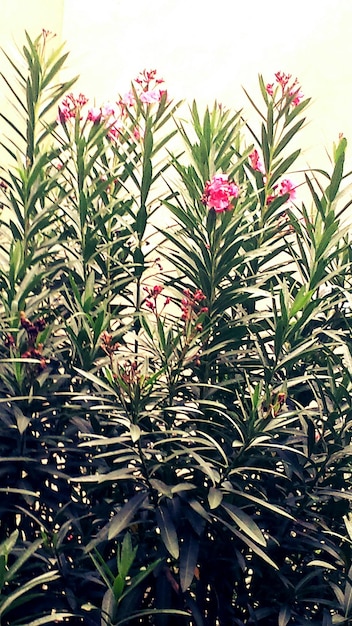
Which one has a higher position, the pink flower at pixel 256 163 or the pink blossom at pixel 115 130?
the pink blossom at pixel 115 130


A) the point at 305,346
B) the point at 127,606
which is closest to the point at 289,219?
the point at 305,346

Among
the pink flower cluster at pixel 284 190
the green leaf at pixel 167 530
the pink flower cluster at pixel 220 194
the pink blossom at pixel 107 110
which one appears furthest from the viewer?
the pink blossom at pixel 107 110

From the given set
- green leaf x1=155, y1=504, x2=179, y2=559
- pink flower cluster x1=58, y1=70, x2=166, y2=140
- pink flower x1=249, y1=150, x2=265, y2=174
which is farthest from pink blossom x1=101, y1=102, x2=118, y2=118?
green leaf x1=155, y1=504, x2=179, y2=559

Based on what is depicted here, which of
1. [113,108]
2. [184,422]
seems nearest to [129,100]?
[113,108]

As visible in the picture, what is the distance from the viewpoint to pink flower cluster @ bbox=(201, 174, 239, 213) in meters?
1.89

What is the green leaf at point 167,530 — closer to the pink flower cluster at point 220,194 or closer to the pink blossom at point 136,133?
the pink flower cluster at point 220,194

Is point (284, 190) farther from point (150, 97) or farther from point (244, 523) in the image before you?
point (244, 523)

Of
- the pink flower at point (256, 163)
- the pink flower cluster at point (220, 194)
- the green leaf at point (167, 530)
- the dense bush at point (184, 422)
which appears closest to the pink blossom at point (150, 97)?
the dense bush at point (184, 422)

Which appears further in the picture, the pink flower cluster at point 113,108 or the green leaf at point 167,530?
the pink flower cluster at point 113,108

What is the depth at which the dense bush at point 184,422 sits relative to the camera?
69.9 inches

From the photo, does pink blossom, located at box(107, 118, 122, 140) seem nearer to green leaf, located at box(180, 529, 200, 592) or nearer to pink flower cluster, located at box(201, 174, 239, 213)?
pink flower cluster, located at box(201, 174, 239, 213)

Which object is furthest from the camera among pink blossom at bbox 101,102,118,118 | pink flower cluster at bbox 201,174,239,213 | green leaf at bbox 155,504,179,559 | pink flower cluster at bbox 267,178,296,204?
pink blossom at bbox 101,102,118,118

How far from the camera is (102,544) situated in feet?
6.12

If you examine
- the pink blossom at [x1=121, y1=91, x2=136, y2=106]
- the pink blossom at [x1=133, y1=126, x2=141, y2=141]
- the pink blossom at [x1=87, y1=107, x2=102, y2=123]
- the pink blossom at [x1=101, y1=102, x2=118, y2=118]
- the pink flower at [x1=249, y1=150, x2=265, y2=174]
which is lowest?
the pink flower at [x1=249, y1=150, x2=265, y2=174]
